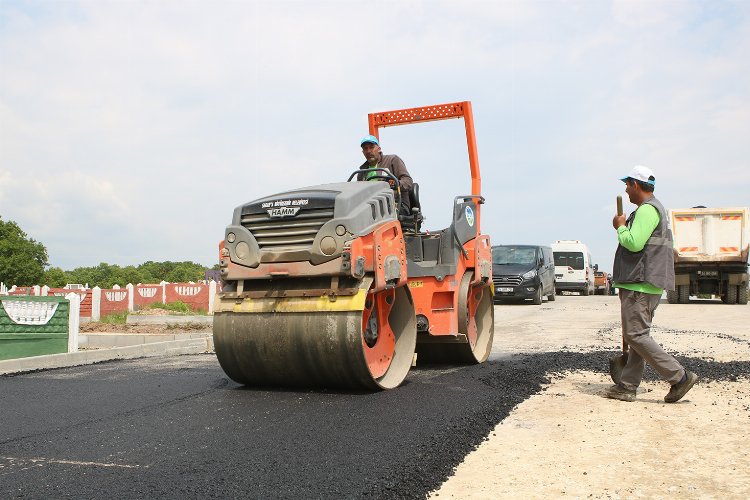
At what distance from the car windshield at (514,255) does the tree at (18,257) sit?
143 ft

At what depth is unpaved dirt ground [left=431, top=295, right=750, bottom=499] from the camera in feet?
10.9

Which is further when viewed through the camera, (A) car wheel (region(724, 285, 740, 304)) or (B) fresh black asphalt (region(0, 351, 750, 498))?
(A) car wheel (region(724, 285, 740, 304))

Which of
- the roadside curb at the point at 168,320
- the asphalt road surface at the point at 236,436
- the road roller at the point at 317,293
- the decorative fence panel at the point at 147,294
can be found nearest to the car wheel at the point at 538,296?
the roadside curb at the point at 168,320

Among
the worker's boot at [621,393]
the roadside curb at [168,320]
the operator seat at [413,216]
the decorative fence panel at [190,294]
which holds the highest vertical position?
the operator seat at [413,216]

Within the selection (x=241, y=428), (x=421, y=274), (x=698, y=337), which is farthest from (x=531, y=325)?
(x=241, y=428)

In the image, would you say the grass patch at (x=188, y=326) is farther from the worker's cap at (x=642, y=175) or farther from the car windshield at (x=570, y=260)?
the car windshield at (x=570, y=260)

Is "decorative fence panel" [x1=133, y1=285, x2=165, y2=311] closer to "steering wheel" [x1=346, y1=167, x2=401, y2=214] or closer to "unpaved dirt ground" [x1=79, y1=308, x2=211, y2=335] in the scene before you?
"unpaved dirt ground" [x1=79, y1=308, x2=211, y2=335]

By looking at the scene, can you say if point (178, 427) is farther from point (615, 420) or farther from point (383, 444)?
point (615, 420)

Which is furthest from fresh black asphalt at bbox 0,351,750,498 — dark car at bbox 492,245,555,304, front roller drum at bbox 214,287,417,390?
dark car at bbox 492,245,555,304

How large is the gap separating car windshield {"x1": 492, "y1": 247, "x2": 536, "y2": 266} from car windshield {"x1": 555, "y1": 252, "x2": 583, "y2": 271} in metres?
6.92

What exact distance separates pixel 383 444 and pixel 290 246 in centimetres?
191

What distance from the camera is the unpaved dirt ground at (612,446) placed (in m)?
3.33

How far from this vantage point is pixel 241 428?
4.18 m

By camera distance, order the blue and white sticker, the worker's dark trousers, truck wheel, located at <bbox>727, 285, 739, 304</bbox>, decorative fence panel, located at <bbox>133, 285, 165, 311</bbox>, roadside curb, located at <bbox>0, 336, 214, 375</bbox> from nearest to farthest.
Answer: the worker's dark trousers, the blue and white sticker, roadside curb, located at <bbox>0, 336, 214, 375</bbox>, truck wheel, located at <bbox>727, 285, 739, 304</bbox>, decorative fence panel, located at <bbox>133, 285, 165, 311</bbox>
